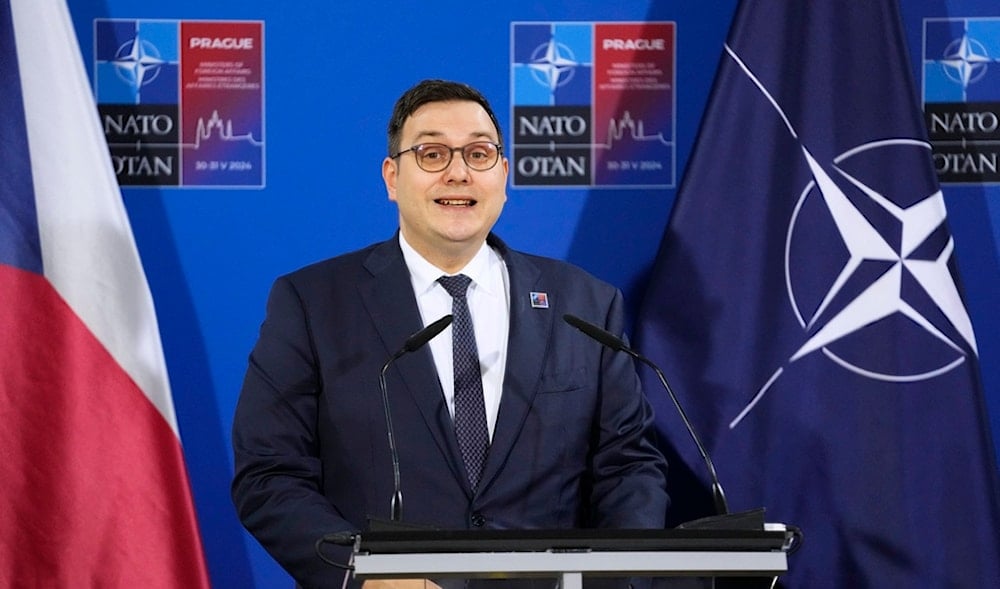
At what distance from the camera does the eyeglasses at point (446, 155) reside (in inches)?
117

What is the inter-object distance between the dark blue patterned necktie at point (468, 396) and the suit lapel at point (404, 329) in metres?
0.04

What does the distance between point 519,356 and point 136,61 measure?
1.51m

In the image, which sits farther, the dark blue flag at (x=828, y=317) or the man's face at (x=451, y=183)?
the dark blue flag at (x=828, y=317)

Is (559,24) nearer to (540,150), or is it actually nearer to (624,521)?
(540,150)

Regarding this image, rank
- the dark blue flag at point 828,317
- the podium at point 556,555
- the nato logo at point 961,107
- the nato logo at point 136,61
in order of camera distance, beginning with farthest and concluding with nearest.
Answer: the nato logo at point 961,107 < the nato logo at point 136,61 < the dark blue flag at point 828,317 < the podium at point 556,555

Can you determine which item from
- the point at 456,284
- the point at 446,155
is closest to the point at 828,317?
the point at 456,284

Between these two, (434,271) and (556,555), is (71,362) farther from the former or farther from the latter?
(556,555)

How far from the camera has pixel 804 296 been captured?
11.3 feet

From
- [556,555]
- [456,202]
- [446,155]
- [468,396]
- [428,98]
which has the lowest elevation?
[556,555]

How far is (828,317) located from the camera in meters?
3.41

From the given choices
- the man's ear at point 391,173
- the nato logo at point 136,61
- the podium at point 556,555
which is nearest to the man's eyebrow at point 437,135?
the man's ear at point 391,173

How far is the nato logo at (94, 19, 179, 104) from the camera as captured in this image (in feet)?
12.0

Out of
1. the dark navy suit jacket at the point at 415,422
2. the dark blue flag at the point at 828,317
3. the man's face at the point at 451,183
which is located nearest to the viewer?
the dark navy suit jacket at the point at 415,422

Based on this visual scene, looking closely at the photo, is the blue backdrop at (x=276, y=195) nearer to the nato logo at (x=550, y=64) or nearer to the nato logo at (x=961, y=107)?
the nato logo at (x=550, y=64)
